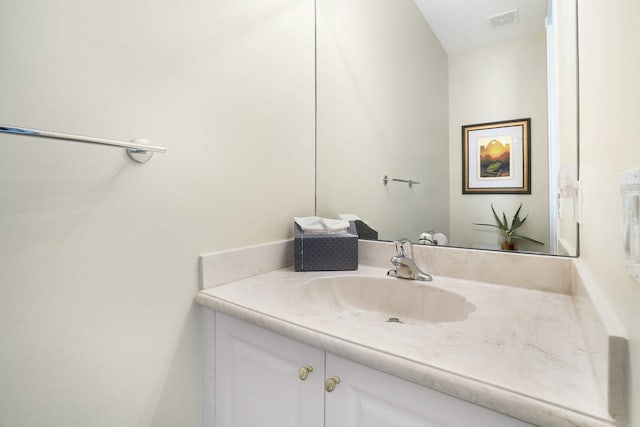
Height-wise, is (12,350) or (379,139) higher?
(379,139)

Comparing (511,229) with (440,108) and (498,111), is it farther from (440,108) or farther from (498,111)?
(440,108)

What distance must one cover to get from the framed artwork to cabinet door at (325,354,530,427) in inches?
30.0

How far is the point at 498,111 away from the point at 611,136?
0.65 meters

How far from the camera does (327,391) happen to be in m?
0.63

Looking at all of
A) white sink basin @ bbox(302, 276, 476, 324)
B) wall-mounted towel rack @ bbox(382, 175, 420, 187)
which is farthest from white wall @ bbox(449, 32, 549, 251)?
white sink basin @ bbox(302, 276, 476, 324)

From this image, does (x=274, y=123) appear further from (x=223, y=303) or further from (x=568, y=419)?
(x=568, y=419)

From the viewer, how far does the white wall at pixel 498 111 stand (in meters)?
0.97

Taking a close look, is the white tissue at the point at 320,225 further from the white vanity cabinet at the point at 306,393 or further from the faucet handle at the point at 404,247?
the white vanity cabinet at the point at 306,393

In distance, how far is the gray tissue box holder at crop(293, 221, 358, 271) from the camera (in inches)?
44.8

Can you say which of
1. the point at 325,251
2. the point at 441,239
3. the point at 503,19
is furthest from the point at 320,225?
the point at 503,19

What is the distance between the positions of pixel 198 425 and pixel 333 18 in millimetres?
1647

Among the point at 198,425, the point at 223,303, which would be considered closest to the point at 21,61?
the point at 223,303

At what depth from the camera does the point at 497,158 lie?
1.04 m

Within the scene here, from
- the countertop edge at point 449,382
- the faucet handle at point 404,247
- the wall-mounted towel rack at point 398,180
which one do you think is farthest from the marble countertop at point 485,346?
the wall-mounted towel rack at point 398,180
